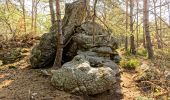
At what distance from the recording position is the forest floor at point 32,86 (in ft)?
23.6

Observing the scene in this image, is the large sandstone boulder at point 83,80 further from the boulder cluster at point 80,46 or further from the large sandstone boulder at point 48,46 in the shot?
the large sandstone boulder at point 48,46

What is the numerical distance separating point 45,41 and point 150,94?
441 centimetres

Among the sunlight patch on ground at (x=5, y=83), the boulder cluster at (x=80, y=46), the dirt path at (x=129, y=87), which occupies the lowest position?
the dirt path at (x=129, y=87)

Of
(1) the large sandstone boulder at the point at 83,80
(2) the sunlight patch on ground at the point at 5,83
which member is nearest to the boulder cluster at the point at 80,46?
(1) the large sandstone boulder at the point at 83,80

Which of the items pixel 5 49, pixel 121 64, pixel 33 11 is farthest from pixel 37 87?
pixel 33 11

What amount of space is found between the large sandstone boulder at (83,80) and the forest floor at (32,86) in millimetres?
213

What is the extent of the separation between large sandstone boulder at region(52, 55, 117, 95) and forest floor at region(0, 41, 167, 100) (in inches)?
Result: 8.4

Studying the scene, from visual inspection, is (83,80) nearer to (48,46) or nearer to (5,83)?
(5,83)

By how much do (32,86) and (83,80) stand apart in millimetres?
1767

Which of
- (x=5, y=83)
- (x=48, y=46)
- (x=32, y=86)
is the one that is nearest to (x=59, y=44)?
(x=48, y=46)

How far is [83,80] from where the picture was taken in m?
7.21

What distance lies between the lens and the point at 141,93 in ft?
26.9

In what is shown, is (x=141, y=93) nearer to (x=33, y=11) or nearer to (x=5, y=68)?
(x=5, y=68)

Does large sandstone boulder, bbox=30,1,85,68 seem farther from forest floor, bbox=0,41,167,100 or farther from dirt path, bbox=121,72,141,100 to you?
dirt path, bbox=121,72,141,100
